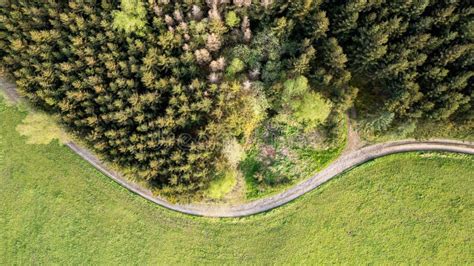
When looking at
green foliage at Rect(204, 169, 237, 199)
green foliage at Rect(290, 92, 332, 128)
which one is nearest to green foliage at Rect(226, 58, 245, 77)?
green foliage at Rect(290, 92, 332, 128)

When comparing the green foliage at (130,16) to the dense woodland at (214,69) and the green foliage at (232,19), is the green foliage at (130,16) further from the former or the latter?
the green foliage at (232,19)

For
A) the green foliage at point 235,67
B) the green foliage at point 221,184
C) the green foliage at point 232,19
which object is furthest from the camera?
the green foliage at point 221,184

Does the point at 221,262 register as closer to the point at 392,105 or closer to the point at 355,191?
the point at 355,191

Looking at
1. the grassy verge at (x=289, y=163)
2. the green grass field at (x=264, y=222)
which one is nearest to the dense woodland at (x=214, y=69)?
the grassy verge at (x=289, y=163)

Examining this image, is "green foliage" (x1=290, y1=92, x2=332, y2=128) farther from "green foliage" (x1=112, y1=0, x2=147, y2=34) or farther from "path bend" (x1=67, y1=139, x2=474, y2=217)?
"green foliage" (x1=112, y1=0, x2=147, y2=34)

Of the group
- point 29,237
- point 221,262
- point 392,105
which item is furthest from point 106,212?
point 392,105

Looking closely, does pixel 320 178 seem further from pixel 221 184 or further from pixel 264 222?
pixel 221 184

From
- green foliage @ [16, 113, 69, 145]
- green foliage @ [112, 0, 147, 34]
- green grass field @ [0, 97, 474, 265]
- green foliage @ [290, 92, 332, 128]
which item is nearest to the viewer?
green foliage @ [290, 92, 332, 128]
